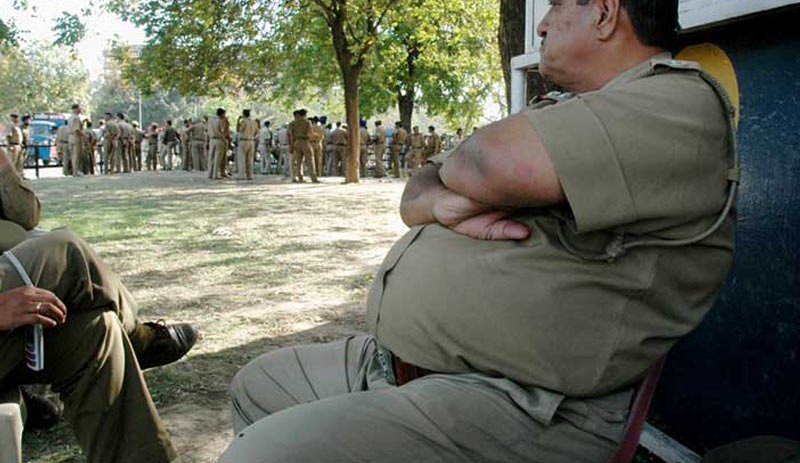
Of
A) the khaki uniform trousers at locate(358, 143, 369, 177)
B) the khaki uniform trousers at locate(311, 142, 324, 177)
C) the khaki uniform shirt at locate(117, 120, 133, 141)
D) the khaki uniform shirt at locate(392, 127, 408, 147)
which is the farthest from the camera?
the khaki uniform trousers at locate(358, 143, 369, 177)

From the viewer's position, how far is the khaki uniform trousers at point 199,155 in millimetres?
27781

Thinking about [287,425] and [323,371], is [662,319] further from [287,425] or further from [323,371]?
[323,371]

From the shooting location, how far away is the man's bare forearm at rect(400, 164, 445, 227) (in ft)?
5.53

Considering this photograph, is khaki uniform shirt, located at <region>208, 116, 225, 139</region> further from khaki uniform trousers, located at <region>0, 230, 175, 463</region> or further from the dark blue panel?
the dark blue panel

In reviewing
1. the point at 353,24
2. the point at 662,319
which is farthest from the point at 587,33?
the point at 353,24

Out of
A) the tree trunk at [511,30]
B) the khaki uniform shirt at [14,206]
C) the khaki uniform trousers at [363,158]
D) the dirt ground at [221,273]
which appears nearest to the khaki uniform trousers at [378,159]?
the khaki uniform trousers at [363,158]

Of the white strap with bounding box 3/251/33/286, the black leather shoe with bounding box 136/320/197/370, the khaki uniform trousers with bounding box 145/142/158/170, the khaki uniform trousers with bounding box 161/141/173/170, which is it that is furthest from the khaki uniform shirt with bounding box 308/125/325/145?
the white strap with bounding box 3/251/33/286

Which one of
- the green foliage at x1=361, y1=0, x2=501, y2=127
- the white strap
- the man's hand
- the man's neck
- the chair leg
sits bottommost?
the chair leg

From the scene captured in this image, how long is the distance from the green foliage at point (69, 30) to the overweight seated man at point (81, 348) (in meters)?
18.4

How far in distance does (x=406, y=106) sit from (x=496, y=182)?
1222 inches

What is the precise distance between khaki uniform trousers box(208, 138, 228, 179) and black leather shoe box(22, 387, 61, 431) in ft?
63.3


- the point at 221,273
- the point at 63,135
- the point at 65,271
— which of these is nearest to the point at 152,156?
the point at 63,135

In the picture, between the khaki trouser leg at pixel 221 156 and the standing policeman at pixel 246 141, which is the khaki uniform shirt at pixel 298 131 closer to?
the standing policeman at pixel 246 141

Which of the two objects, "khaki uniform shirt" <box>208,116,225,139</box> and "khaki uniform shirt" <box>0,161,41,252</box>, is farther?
"khaki uniform shirt" <box>208,116,225,139</box>
